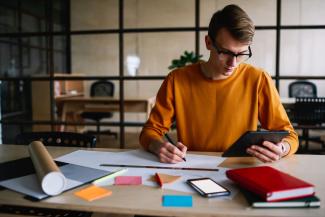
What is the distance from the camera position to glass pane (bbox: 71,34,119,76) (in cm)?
625

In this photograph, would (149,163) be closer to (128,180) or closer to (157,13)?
(128,180)

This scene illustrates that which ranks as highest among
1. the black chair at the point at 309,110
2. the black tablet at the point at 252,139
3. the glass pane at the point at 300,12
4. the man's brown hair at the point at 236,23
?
the glass pane at the point at 300,12

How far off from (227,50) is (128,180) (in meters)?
0.66

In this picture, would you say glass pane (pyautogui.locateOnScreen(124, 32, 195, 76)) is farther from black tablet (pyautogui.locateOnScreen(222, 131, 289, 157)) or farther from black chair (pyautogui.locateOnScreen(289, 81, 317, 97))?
black tablet (pyautogui.locateOnScreen(222, 131, 289, 157))

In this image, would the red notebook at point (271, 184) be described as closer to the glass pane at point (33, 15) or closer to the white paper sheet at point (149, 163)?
the white paper sheet at point (149, 163)

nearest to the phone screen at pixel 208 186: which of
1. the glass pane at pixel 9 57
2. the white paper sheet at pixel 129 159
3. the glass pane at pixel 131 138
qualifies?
the white paper sheet at pixel 129 159

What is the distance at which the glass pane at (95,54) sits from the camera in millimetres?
6246

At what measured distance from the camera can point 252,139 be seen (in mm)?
1107

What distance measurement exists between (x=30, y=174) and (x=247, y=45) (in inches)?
36.4

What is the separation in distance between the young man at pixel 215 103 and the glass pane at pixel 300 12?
14.7 feet

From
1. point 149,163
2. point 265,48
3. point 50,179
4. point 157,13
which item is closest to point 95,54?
point 157,13

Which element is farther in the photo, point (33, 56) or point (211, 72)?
point (33, 56)

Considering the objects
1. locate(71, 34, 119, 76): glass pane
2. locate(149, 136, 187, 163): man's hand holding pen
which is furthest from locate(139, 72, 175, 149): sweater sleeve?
locate(71, 34, 119, 76): glass pane

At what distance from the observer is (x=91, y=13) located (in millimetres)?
6250
